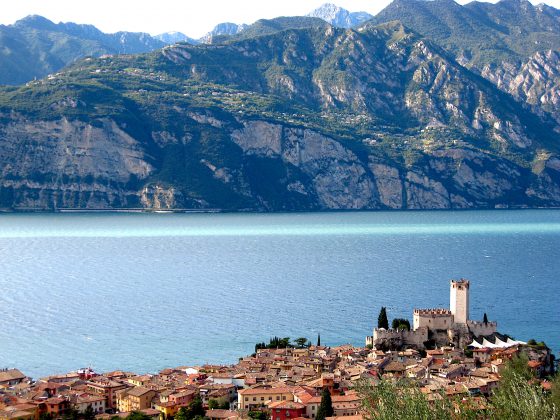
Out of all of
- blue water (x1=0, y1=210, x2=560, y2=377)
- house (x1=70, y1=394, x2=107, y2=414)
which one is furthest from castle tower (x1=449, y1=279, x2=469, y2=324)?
house (x1=70, y1=394, x2=107, y2=414)

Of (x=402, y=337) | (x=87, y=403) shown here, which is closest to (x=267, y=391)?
(x=87, y=403)

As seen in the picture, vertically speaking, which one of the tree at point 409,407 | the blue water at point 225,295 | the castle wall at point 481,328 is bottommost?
the blue water at point 225,295

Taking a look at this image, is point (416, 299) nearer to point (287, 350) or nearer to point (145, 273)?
point (287, 350)

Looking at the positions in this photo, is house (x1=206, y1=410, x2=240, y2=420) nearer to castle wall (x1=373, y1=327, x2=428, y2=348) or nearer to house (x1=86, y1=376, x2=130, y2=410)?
house (x1=86, y1=376, x2=130, y2=410)

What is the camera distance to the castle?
8094cm

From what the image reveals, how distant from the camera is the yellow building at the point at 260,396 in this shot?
63656 mm

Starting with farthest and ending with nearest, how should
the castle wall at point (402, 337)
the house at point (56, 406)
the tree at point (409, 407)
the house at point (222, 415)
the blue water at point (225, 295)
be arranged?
the blue water at point (225, 295), the castle wall at point (402, 337), the house at point (56, 406), the house at point (222, 415), the tree at point (409, 407)

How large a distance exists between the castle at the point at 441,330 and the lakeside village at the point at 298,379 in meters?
0.08

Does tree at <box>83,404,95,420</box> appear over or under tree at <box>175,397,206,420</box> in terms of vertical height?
under

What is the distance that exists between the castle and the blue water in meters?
9.30

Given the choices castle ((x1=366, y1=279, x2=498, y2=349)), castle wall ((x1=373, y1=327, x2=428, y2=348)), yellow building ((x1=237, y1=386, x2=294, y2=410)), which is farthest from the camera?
castle ((x1=366, y1=279, x2=498, y2=349))

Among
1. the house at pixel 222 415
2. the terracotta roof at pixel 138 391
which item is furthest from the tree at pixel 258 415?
the terracotta roof at pixel 138 391

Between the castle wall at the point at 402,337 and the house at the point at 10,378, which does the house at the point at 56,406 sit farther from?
the castle wall at the point at 402,337

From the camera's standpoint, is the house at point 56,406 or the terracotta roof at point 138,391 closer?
the house at point 56,406
